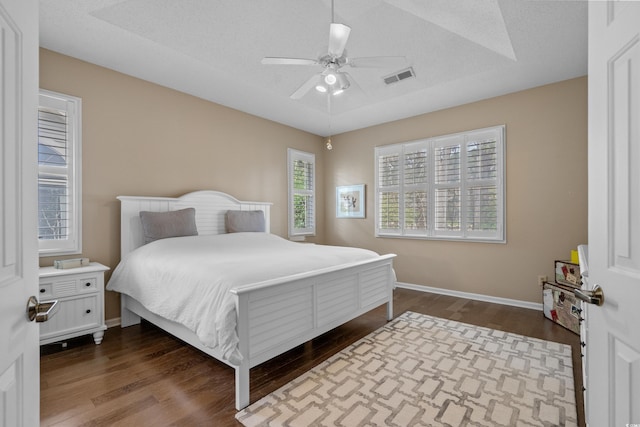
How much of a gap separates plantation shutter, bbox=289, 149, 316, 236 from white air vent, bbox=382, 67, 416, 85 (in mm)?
2190

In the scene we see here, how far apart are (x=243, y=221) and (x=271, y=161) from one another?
4.25 ft

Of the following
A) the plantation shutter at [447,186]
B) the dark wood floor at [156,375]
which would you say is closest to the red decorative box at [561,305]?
the dark wood floor at [156,375]

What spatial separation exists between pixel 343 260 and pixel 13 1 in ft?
8.20

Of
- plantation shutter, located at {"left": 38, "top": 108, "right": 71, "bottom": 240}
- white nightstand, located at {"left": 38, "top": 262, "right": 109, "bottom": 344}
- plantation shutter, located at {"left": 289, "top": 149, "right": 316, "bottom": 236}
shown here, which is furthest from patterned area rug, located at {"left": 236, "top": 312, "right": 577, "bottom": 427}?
plantation shutter, located at {"left": 289, "top": 149, "right": 316, "bottom": 236}

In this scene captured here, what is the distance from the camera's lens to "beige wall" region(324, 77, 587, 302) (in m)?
3.48

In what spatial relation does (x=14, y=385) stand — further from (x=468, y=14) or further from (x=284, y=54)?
(x=468, y=14)

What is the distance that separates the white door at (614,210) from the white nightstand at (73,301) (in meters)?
3.30

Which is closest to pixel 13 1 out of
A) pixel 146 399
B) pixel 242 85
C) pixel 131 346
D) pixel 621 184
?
pixel 621 184

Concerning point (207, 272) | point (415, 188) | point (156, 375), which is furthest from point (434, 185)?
point (156, 375)

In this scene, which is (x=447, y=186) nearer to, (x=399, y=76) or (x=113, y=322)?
(x=399, y=76)

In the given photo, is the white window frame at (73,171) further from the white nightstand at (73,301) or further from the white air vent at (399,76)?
the white air vent at (399,76)

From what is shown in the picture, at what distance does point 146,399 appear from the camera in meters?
1.95

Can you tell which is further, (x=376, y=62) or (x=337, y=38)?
(x=376, y=62)

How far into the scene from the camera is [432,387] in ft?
6.87
